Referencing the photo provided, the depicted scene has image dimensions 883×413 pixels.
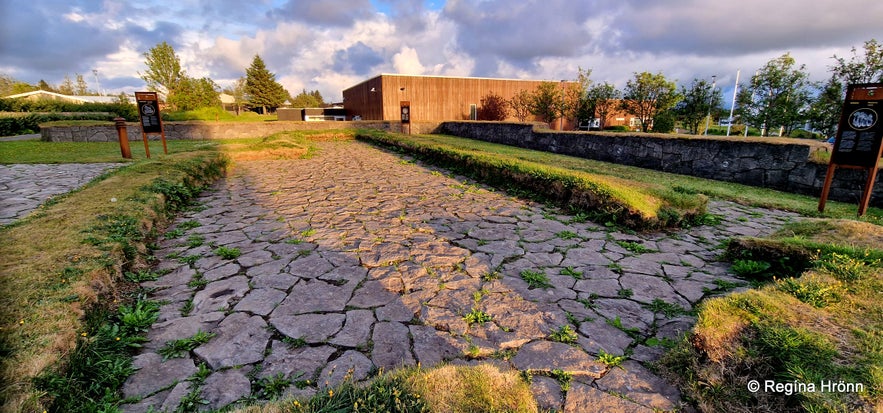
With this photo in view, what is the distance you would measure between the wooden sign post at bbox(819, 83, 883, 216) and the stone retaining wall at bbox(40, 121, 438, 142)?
17.8 metres

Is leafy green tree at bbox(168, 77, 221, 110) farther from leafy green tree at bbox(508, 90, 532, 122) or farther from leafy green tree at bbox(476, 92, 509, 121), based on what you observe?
leafy green tree at bbox(508, 90, 532, 122)

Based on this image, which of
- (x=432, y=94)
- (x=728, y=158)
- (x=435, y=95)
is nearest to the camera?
(x=728, y=158)

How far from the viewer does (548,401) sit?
1.78 m

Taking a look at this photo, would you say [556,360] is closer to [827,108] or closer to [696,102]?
[827,108]

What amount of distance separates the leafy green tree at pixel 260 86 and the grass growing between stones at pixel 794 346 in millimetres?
58713

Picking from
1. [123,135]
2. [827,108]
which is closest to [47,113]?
[123,135]

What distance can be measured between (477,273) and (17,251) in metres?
3.63

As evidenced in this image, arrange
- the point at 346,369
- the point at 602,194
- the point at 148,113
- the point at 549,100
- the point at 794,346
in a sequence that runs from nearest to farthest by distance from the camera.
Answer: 1. the point at 794,346
2. the point at 346,369
3. the point at 602,194
4. the point at 148,113
5. the point at 549,100

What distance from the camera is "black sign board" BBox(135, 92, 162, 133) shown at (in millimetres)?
9352

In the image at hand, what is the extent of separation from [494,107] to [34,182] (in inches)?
1131

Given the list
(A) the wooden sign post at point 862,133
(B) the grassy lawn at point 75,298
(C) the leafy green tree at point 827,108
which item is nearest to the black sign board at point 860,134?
(A) the wooden sign post at point 862,133

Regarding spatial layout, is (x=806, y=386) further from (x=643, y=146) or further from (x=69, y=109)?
(x=69, y=109)

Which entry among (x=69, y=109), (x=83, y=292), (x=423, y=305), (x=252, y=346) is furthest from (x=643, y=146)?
(x=69, y=109)

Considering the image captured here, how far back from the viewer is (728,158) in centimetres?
770
